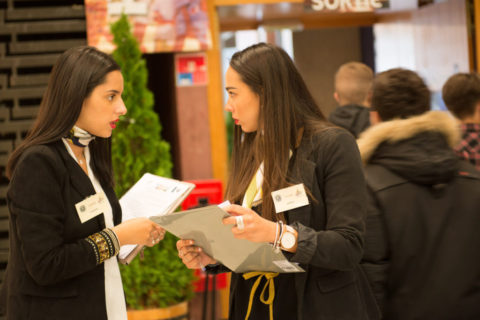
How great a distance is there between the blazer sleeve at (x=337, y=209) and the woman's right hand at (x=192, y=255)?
39 centimetres

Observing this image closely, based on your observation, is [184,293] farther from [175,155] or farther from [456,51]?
[456,51]

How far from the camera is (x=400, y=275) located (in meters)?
1.97

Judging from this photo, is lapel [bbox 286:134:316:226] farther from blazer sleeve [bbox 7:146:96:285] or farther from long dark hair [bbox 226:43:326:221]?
blazer sleeve [bbox 7:146:96:285]

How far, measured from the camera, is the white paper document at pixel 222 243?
1.67 meters

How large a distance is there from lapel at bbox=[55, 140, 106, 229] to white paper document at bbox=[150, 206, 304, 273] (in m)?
0.36

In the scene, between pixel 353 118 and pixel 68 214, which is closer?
pixel 68 214

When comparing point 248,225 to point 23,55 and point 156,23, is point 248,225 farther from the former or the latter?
point 23,55

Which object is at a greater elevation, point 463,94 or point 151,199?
point 463,94

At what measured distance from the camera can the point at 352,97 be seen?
161 inches

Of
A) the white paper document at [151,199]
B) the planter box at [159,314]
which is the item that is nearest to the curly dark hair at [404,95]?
the white paper document at [151,199]

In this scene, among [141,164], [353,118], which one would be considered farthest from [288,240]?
[141,164]

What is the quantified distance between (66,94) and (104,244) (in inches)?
20.2

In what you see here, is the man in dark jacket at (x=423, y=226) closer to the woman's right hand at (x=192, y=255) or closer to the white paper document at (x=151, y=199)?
the woman's right hand at (x=192, y=255)

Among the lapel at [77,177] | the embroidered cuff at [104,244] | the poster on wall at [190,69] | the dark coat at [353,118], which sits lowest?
the embroidered cuff at [104,244]
